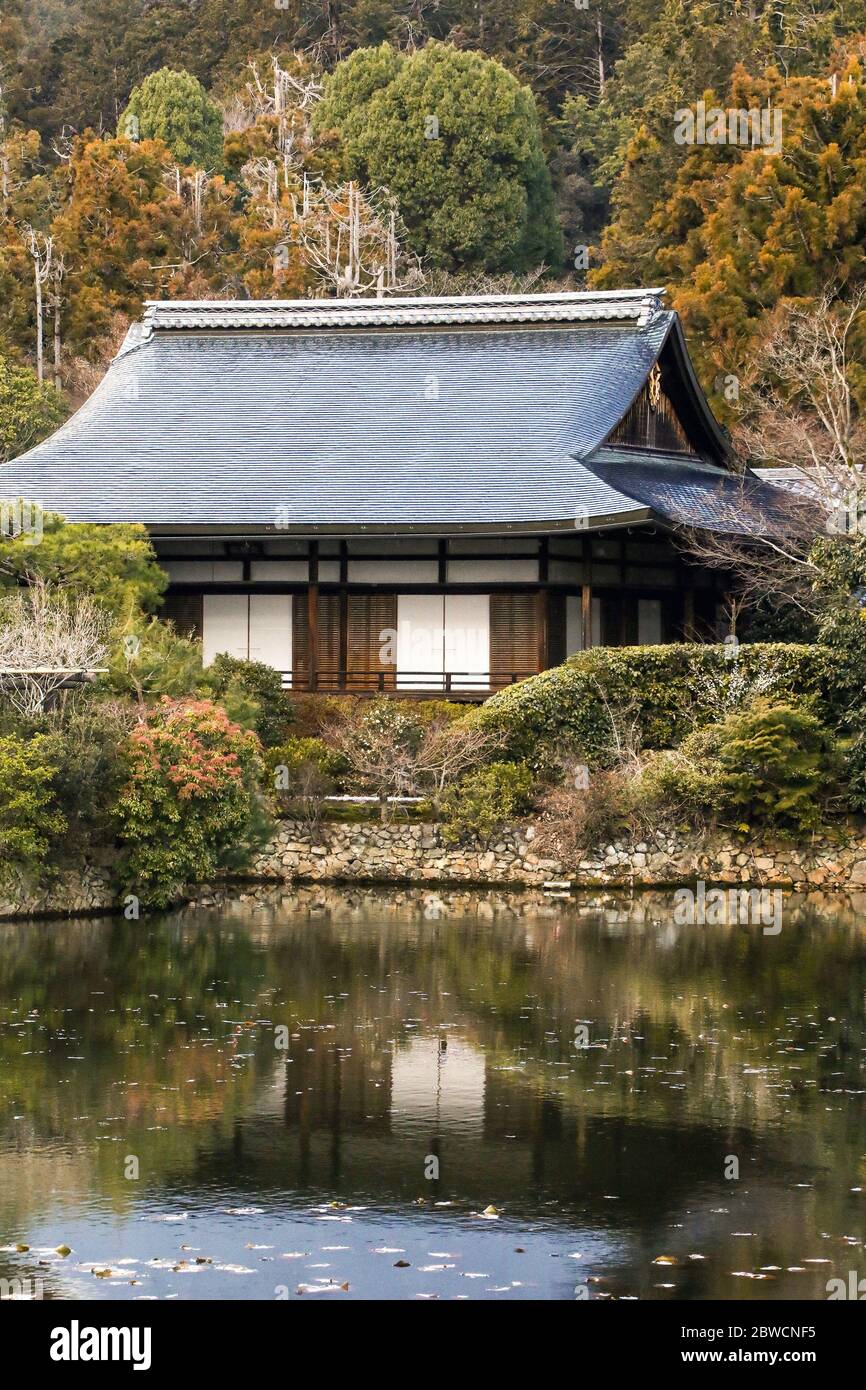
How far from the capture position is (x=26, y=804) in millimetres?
24016

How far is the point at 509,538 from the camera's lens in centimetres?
3212

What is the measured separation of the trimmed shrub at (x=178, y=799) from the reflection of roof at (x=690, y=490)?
8.59m

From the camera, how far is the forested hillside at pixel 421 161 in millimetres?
46938

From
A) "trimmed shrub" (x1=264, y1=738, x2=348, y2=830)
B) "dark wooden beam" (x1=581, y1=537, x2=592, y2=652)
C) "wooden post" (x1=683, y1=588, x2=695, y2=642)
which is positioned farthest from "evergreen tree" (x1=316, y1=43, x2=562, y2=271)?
"trimmed shrub" (x1=264, y1=738, x2=348, y2=830)

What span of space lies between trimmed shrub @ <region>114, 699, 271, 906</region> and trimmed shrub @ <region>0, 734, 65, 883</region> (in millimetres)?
1004

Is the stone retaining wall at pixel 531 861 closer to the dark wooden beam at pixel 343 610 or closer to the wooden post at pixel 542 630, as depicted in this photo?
the wooden post at pixel 542 630

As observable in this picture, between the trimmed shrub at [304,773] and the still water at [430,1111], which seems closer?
the still water at [430,1111]

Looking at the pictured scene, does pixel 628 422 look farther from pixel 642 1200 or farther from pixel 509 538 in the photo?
pixel 642 1200

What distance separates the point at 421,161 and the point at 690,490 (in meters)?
32.3

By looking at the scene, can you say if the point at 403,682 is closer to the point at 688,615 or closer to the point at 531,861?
the point at 688,615

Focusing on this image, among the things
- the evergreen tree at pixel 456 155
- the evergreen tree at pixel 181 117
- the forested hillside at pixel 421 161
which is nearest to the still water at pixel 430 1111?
the forested hillside at pixel 421 161

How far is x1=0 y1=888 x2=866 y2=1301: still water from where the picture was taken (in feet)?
38.1

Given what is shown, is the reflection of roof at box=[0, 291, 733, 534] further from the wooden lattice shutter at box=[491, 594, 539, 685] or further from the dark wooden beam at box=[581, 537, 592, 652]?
the wooden lattice shutter at box=[491, 594, 539, 685]

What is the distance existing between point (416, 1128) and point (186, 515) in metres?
19.3
